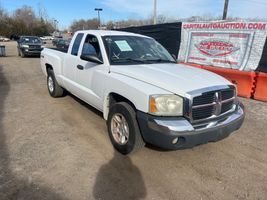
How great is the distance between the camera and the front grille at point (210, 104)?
3176mm

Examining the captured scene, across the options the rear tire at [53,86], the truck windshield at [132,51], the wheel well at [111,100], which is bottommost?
the rear tire at [53,86]

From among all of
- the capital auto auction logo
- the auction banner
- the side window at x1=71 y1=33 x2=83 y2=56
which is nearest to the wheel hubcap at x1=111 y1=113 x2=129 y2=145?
the side window at x1=71 y1=33 x2=83 y2=56

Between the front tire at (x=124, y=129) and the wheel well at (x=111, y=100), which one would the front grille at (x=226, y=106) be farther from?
the wheel well at (x=111, y=100)

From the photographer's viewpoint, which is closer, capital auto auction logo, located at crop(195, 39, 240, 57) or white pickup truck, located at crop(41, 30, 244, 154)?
white pickup truck, located at crop(41, 30, 244, 154)

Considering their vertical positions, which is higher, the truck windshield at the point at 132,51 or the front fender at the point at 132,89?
the truck windshield at the point at 132,51

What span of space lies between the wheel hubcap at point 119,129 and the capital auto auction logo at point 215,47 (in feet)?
23.2

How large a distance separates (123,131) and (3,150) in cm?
191

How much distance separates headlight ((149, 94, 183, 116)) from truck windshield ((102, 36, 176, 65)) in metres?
1.27

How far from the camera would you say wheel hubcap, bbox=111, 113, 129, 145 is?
3.64m

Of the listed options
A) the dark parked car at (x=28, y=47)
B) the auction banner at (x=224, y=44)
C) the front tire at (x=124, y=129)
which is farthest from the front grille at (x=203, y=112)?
the dark parked car at (x=28, y=47)

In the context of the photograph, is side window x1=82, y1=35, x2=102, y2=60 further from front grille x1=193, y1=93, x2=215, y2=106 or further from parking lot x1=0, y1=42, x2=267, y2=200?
front grille x1=193, y1=93, x2=215, y2=106

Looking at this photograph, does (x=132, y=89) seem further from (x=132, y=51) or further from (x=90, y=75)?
(x=90, y=75)

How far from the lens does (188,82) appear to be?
132 inches

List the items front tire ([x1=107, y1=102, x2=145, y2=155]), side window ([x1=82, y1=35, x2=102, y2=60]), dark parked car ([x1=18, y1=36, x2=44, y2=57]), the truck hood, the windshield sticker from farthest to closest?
dark parked car ([x1=18, y1=36, x2=44, y2=57]) < side window ([x1=82, y1=35, x2=102, y2=60]) < the windshield sticker < front tire ([x1=107, y1=102, x2=145, y2=155]) < the truck hood
